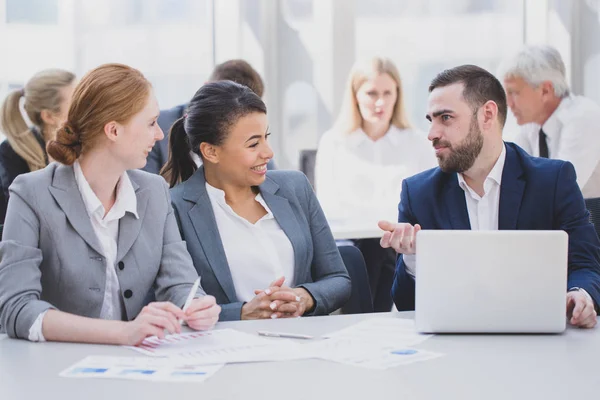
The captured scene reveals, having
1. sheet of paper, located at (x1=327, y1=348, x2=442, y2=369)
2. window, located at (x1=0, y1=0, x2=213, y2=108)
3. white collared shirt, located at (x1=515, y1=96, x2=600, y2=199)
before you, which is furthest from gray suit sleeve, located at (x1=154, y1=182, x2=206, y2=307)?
window, located at (x1=0, y1=0, x2=213, y2=108)

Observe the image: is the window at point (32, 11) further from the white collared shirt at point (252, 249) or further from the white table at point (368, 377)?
the white table at point (368, 377)

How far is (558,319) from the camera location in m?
2.05

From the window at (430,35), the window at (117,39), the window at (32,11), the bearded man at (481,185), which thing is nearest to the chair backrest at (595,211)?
the bearded man at (481,185)

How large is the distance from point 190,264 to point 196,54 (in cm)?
346

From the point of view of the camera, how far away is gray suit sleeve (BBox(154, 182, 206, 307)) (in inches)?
92.7

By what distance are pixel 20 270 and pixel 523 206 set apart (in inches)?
57.6

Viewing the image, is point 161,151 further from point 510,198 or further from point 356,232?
point 510,198

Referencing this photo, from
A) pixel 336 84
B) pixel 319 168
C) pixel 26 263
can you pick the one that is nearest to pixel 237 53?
pixel 336 84

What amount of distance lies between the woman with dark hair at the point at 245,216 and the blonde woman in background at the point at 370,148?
1977 millimetres

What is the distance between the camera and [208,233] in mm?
2672

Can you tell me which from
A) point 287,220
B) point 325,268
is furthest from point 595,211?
point 287,220

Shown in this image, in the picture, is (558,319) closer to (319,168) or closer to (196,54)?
(319,168)

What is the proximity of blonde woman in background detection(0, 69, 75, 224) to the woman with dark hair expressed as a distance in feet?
5.29

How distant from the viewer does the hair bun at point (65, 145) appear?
2.30 m
